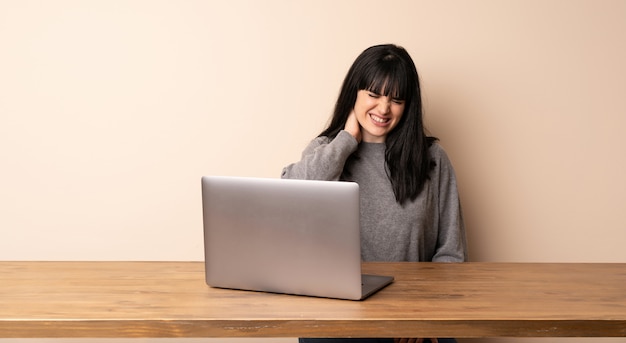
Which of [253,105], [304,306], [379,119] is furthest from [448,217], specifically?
[304,306]

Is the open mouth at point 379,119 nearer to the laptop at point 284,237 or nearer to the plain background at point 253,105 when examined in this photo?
the plain background at point 253,105

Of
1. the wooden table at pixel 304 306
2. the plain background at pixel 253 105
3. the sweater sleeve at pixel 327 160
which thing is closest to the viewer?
the wooden table at pixel 304 306

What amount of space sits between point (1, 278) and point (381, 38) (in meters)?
1.50

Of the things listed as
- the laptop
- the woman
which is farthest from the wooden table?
the woman

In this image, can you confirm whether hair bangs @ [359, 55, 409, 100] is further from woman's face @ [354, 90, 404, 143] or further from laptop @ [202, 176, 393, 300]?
laptop @ [202, 176, 393, 300]

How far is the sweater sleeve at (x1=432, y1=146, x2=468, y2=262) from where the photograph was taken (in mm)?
2314

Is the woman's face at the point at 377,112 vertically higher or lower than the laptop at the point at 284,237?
higher

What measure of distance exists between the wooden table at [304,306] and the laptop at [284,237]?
3 centimetres

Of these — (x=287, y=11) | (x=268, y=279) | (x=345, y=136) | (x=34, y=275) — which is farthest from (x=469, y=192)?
(x=34, y=275)

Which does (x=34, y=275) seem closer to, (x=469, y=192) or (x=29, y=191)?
(x=29, y=191)

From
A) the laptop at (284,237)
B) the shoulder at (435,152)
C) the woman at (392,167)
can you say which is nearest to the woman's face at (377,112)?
the woman at (392,167)

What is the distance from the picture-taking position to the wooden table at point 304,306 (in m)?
1.46

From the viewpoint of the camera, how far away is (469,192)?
2.67 m

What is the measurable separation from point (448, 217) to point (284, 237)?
0.89 metres
